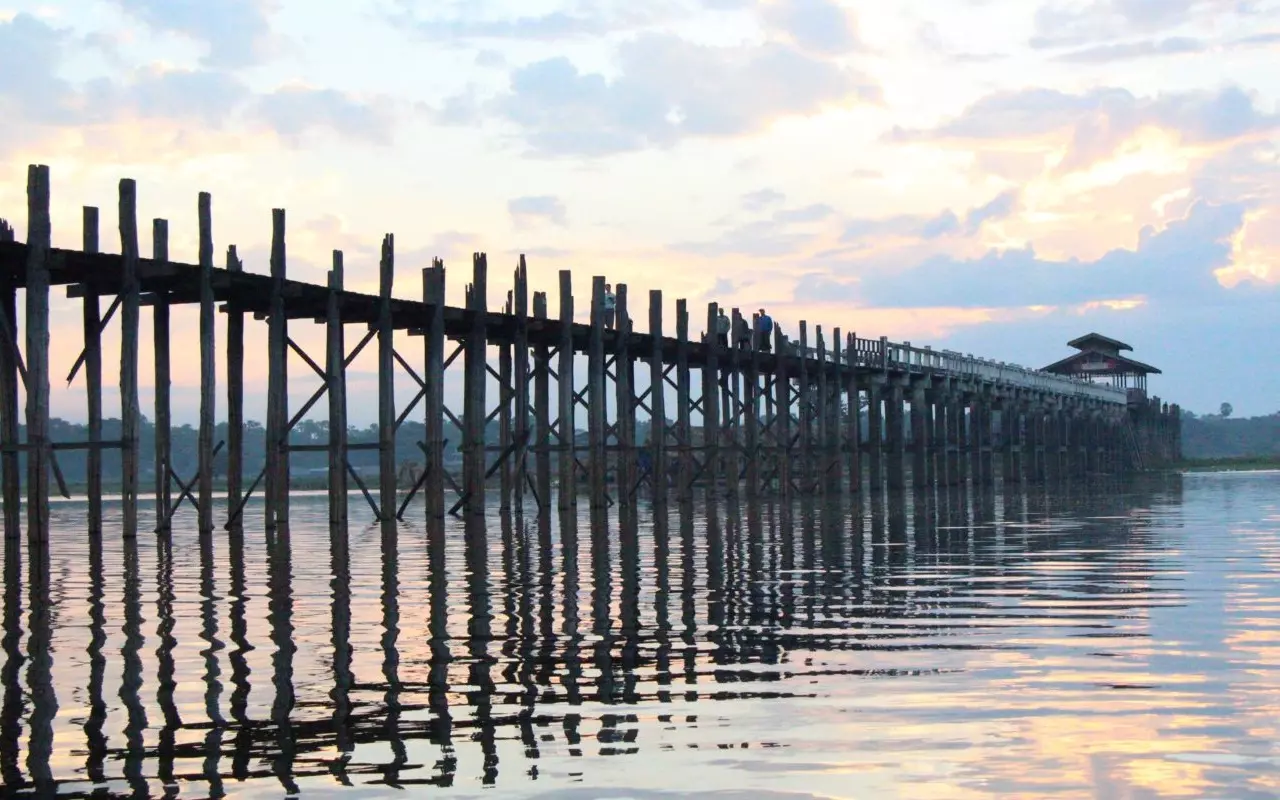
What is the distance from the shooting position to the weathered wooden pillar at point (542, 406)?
3114 centimetres

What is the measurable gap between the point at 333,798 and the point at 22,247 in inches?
588

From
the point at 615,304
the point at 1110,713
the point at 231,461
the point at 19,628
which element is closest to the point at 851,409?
the point at 615,304

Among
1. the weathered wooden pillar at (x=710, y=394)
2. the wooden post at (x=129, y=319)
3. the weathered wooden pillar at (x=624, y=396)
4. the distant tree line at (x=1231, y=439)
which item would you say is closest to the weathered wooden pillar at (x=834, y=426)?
the weathered wooden pillar at (x=710, y=394)

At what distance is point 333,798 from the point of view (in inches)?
248

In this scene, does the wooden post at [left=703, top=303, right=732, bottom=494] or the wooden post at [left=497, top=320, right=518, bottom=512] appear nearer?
the wooden post at [left=497, top=320, right=518, bottom=512]

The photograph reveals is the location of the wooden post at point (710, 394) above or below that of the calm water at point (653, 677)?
above

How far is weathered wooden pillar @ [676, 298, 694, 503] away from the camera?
37.3 metres

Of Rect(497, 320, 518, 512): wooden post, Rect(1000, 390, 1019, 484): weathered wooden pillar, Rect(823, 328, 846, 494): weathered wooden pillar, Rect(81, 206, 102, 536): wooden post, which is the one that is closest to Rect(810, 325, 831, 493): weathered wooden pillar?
Rect(823, 328, 846, 494): weathered wooden pillar

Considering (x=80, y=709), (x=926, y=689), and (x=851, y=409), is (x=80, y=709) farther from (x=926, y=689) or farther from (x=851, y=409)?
(x=851, y=409)

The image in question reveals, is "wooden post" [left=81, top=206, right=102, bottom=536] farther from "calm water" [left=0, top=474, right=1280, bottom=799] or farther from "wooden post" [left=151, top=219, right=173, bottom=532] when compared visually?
"calm water" [left=0, top=474, right=1280, bottom=799]

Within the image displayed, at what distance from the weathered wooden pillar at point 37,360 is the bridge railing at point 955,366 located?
90.0 ft

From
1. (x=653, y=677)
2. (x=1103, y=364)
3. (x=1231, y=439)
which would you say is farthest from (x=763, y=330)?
(x=1231, y=439)

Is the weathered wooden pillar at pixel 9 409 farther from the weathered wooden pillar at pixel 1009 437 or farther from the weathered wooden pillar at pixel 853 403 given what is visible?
the weathered wooden pillar at pixel 1009 437

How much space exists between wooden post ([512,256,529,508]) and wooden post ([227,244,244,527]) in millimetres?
5529
